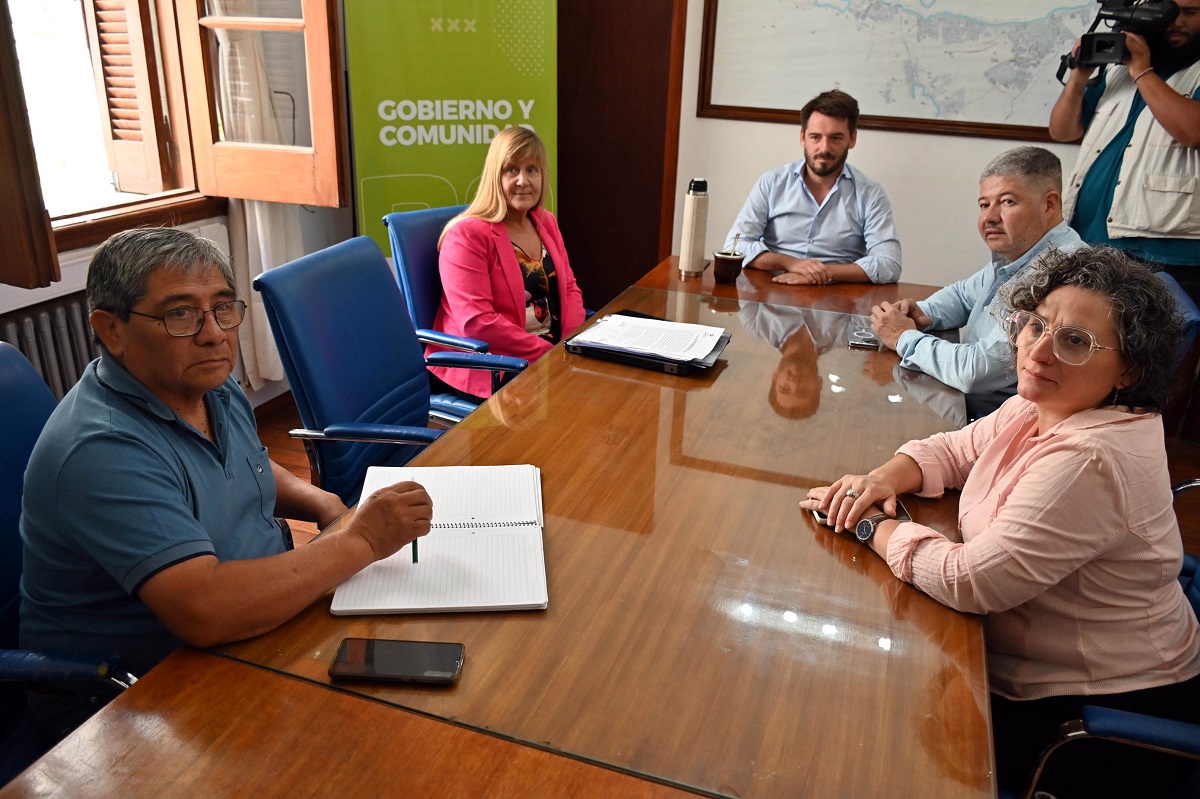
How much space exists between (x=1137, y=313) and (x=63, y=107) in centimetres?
339

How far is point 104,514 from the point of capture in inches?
41.4

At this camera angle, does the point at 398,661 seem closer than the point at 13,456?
Yes

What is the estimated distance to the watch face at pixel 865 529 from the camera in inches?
50.2

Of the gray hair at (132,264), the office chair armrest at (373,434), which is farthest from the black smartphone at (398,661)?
the office chair armrest at (373,434)

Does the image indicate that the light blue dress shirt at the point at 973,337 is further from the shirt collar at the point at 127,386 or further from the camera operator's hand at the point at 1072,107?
the shirt collar at the point at 127,386

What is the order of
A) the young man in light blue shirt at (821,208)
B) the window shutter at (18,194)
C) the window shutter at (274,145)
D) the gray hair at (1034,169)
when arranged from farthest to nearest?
the young man in light blue shirt at (821,208)
the window shutter at (274,145)
the gray hair at (1034,169)
the window shutter at (18,194)

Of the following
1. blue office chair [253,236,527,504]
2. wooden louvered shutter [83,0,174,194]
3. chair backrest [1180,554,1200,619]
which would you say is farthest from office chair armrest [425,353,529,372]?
wooden louvered shutter [83,0,174,194]

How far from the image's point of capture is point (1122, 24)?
277 centimetres

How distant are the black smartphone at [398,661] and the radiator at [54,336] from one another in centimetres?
201

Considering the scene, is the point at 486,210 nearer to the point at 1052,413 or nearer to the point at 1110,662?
the point at 1052,413

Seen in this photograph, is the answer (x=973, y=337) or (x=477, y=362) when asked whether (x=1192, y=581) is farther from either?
(x=477, y=362)

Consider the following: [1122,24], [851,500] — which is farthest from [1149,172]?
[851,500]

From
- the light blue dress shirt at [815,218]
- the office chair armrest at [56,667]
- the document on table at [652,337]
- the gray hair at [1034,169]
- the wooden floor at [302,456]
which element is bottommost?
the wooden floor at [302,456]

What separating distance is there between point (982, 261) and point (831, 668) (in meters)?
3.27
